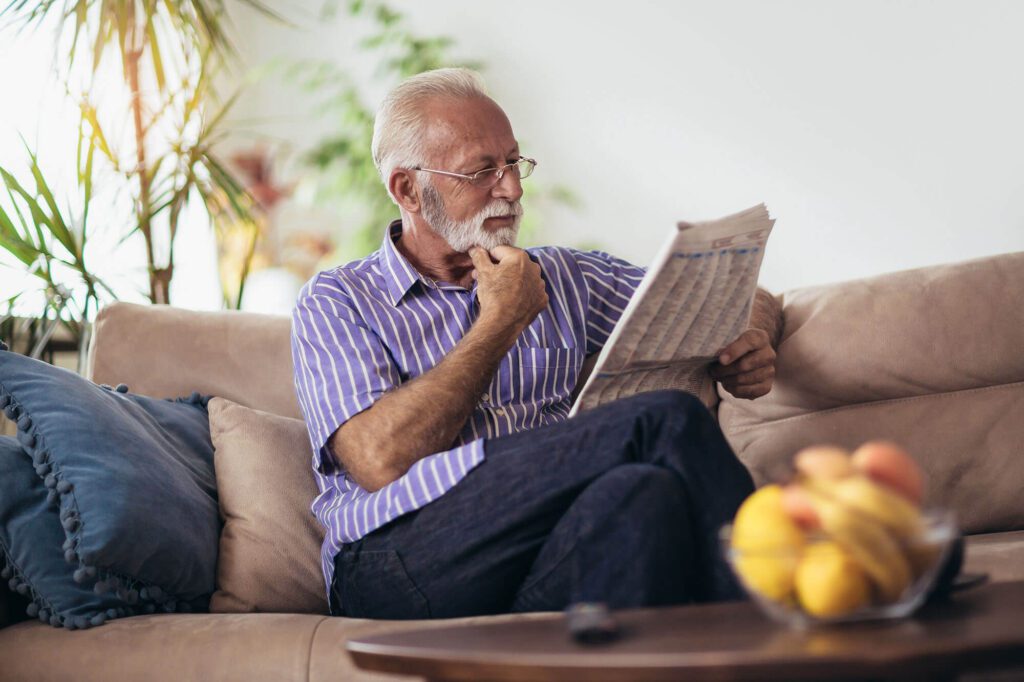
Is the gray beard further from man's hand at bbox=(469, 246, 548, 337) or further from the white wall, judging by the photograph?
the white wall

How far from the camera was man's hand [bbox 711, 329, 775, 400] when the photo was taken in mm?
1684

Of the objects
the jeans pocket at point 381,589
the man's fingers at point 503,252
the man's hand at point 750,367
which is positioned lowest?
the jeans pocket at point 381,589

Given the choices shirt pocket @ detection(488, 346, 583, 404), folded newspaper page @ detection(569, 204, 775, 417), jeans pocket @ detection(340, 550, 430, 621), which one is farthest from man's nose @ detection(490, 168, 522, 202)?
jeans pocket @ detection(340, 550, 430, 621)

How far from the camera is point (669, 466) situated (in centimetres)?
115

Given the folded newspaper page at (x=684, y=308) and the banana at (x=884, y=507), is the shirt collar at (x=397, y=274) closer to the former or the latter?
the folded newspaper page at (x=684, y=308)

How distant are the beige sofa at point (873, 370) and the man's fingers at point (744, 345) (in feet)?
0.67

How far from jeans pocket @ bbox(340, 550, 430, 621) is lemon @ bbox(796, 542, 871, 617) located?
0.74 metres

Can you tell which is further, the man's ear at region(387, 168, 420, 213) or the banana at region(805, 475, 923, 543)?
the man's ear at region(387, 168, 420, 213)

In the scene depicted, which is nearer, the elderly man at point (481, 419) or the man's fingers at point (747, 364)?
the elderly man at point (481, 419)

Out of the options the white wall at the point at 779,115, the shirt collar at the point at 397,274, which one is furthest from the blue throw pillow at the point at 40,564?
the white wall at the point at 779,115

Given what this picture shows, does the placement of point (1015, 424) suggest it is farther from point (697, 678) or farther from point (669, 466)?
point (697, 678)

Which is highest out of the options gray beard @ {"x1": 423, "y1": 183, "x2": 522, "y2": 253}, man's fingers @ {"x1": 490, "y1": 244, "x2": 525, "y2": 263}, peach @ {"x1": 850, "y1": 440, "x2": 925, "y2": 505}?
peach @ {"x1": 850, "y1": 440, "x2": 925, "y2": 505}

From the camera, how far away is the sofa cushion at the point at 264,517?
162 centimetres

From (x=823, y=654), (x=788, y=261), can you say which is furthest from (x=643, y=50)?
(x=823, y=654)
